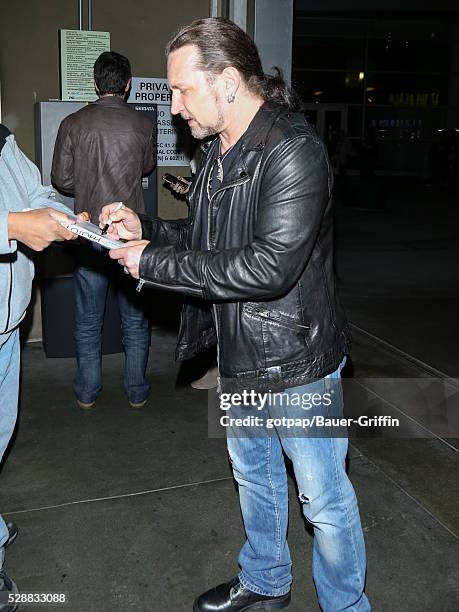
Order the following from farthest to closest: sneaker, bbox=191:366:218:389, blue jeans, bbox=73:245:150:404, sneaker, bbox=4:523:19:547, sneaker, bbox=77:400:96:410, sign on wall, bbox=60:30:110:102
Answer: sign on wall, bbox=60:30:110:102
sneaker, bbox=191:366:218:389
sneaker, bbox=77:400:96:410
blue jeans, bbox=73:245:150:404
sneaker, bbox=4:523:19:547

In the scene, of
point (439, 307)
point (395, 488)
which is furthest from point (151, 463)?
point (439, 307)

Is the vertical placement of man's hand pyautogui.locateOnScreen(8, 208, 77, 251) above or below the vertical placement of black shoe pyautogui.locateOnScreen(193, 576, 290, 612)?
above

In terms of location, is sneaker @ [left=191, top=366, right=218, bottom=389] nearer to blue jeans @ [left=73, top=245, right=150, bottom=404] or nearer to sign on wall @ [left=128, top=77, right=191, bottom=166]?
blue jeans @ [left=73, top=245, right=150, bottom=404]

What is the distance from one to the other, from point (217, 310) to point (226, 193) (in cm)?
39

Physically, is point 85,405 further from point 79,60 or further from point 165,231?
point 79,60

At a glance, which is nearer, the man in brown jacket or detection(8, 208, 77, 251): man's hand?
detection(8, 208, 77, 251): man's hand

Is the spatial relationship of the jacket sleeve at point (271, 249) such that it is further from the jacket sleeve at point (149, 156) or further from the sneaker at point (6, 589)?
the jacket sleeve at point (149, 156)

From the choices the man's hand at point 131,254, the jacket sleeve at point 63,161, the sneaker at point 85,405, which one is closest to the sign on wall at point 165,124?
the jacket sleeve at point 63,161

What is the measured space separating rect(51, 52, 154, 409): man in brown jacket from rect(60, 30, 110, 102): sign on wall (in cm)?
127

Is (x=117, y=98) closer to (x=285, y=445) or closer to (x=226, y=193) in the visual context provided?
(x=226, y=193)

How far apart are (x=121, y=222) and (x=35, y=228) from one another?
305 mm

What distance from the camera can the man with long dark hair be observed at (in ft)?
6.87

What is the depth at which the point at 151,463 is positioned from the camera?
12.8 ft

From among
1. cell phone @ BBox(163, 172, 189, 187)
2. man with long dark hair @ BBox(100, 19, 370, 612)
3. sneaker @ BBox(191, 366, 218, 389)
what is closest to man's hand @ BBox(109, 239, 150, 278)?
man with long dark hair @ BBox(100, 19, 370, 612)
